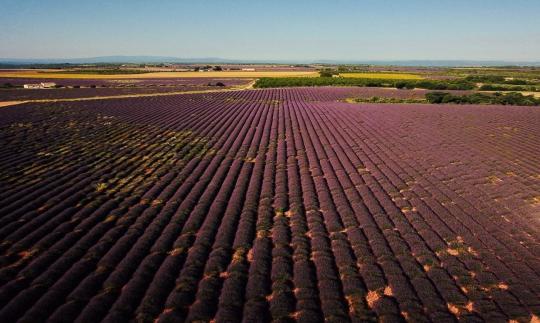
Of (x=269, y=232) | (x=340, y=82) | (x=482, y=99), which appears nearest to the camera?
(x=269, y=232)

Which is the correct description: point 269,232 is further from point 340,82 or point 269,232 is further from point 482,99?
point 340,82

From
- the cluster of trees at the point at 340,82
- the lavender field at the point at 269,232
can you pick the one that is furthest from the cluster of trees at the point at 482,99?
the lavender field at the point at 269,232

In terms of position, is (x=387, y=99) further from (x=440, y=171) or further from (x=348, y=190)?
(x=348, y=190)

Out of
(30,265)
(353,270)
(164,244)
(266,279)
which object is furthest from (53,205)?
(353,270)

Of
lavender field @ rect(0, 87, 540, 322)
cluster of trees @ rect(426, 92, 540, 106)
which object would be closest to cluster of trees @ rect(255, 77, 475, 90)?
cluster of trees @ rect(426, 92, 540, 106)

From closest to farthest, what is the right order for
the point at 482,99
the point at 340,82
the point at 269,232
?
1. the point at 269,232
2. the point at 482,99
3. the point at 340,82

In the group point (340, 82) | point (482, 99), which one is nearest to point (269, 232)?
point (482, 99)

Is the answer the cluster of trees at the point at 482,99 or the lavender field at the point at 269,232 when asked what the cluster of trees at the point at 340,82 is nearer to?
the cluster of trees at the point at 482,99

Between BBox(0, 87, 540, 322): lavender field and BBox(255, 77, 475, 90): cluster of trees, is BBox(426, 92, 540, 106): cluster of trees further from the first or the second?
BBox(0, 87, 540, 322): lavender field

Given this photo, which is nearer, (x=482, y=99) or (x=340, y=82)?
(x=482, y=99)
